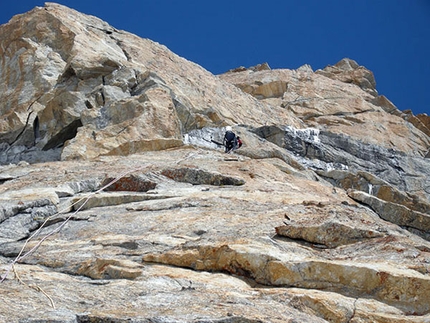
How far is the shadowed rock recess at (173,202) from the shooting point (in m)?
8.47

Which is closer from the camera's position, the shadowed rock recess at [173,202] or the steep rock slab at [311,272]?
the shadowed rock recess at [173,202]

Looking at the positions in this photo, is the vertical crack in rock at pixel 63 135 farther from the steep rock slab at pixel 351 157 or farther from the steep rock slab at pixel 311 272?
the steep rock slab at pixel 311 272

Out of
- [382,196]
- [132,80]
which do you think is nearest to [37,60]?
[132,80]

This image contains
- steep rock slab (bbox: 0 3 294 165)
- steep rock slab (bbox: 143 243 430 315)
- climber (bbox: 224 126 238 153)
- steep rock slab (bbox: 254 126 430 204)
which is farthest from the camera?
steep rock slab (bbox: 254 126 430 204)

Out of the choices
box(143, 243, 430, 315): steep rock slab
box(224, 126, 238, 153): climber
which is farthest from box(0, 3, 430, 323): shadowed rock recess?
box(224, 126, 238, 153): climber

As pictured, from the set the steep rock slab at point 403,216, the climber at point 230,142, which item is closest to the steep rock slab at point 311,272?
the steep rock slab at point 403,216

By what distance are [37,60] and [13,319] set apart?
29.0 meters

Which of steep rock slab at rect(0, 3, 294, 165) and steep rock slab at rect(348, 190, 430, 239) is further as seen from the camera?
steep rock slab at rect(0, 3, 294, 165)

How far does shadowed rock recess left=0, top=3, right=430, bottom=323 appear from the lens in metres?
8.47

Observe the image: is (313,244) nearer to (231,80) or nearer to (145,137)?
(145,137)

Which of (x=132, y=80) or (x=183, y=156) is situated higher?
(x=132, y=80)

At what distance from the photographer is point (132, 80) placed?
29.7m

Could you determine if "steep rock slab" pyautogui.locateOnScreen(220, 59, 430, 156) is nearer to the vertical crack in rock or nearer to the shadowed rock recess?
the shadowed rock recess

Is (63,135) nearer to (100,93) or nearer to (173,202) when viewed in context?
(100,93)
